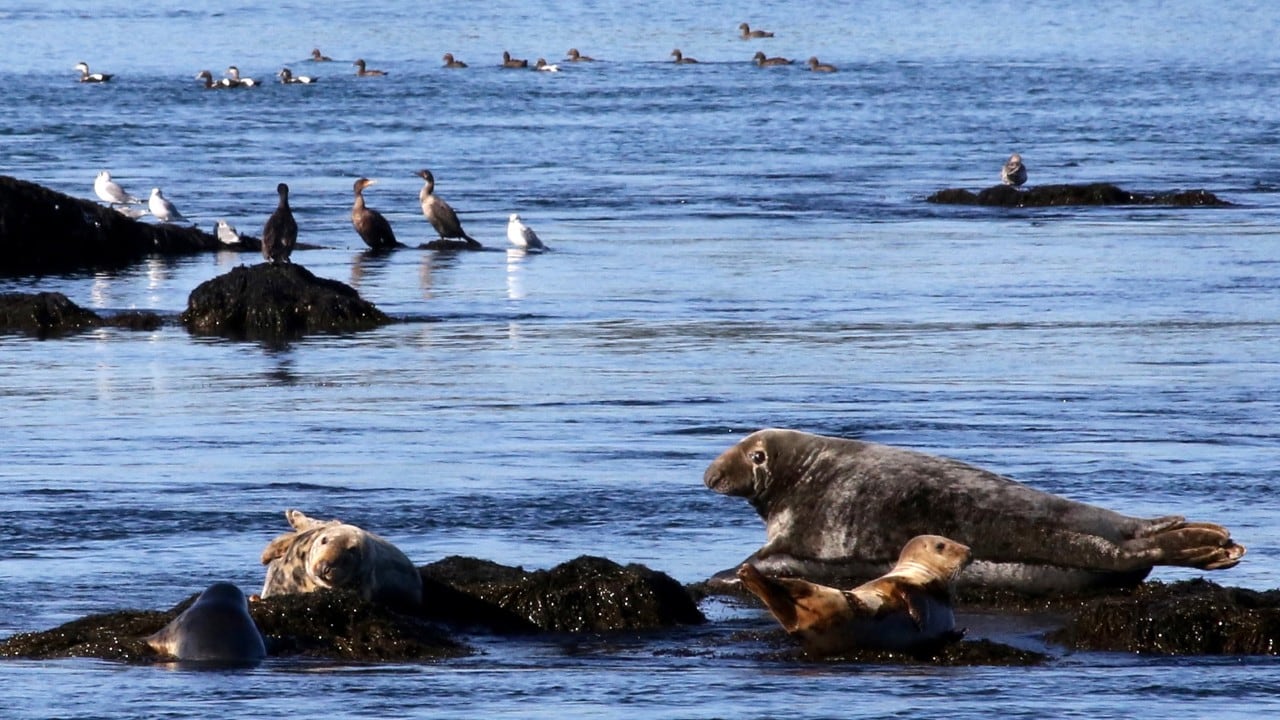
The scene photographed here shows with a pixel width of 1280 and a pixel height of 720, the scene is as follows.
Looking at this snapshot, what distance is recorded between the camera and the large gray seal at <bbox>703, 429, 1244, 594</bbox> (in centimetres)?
806

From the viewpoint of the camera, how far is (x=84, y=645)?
23.7 feet

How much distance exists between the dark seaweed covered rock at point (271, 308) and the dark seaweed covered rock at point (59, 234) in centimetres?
507

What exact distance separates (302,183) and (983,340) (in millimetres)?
20187

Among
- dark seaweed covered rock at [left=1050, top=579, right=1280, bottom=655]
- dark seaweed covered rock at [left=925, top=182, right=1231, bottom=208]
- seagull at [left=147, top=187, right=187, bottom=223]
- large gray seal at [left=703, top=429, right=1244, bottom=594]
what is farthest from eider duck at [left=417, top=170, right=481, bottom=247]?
dark seaweed covered rock at [left=1050, top=579, right=1280, bottom=655]

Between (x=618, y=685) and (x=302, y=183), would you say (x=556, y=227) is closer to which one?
(x=302, y=183)

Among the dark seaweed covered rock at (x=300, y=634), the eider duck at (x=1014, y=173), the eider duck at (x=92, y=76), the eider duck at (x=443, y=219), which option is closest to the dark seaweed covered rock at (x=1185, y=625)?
the dark seaweed covered rock at (x=300, y=634)

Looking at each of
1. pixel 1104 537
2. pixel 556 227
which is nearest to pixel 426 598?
pixel 1104 537

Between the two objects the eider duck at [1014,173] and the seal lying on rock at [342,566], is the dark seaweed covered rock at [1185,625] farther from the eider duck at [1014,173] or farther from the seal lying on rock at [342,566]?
the eider duck at [1014,173]

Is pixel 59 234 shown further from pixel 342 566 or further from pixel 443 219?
pixel 342 566

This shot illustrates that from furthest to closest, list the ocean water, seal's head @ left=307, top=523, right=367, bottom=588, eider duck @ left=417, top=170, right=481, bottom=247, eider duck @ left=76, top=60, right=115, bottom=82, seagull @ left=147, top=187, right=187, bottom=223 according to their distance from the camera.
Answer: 1. eider duck @ left=76, top=60, right=115, bottom=82
2. seagull @ left=147, top=187, right=187, bottom=223
3. eider duck @ left=417, top=170, right=481, bottom=247
4. seal's head @ left=307, top=523, right=367, bottom=588
5. the ocean water

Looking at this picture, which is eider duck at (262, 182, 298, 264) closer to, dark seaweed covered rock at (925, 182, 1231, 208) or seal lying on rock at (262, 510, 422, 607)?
dark seaweed covered rock at (925, 182, 1231, 208)

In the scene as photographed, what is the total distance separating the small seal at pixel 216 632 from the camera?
697cm

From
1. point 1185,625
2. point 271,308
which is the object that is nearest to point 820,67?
point 271,308

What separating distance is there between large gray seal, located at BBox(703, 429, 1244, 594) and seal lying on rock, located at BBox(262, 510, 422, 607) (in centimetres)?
111
